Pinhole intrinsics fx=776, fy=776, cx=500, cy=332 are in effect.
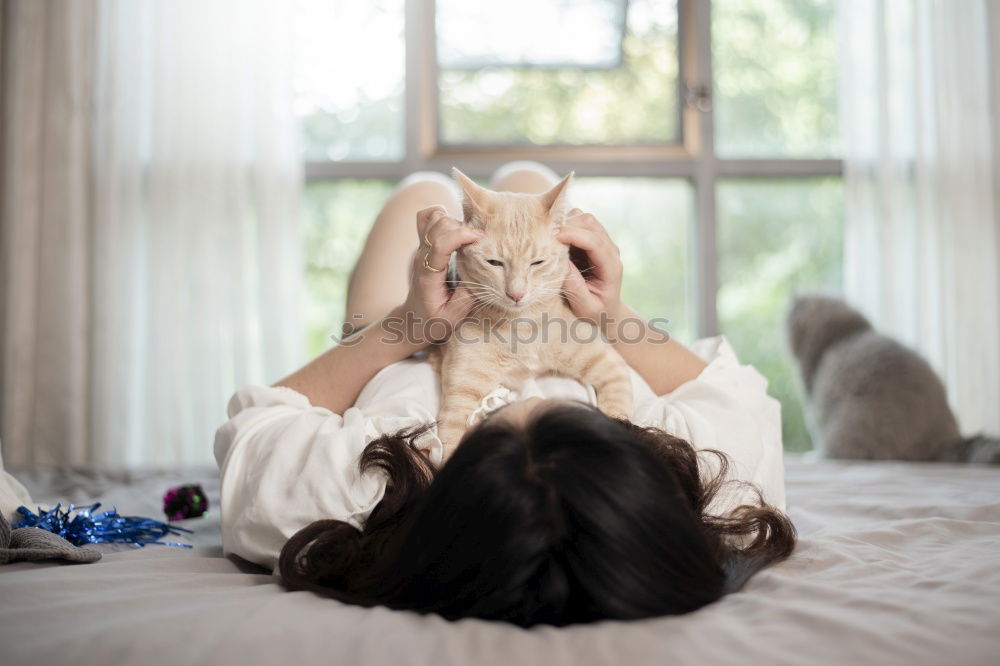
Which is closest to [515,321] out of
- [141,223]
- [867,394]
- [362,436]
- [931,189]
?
[362,436]

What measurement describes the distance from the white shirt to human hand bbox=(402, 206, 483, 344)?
90 millimetres

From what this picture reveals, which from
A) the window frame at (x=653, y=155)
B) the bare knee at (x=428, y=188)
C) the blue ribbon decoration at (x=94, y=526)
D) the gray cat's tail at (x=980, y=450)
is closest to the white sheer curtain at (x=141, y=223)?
the window frame at (x=653, y=155)

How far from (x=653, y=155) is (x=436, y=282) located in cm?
243

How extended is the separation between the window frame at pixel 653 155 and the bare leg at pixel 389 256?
4.45 ft

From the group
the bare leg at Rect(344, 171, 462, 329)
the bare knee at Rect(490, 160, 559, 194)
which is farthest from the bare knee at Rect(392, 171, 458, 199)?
the bare knee at Rect(490, 160, 559, 194)

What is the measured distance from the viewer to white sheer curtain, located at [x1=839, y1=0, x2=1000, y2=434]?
10.7 ft

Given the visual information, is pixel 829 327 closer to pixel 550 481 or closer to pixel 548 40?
pixel 548 40

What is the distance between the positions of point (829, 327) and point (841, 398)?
333 mm

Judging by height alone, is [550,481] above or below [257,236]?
below

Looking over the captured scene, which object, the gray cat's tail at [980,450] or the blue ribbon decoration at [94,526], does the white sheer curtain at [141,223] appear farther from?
the gray cat's tail at [980,450]

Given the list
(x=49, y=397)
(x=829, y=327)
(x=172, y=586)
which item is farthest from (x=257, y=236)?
(x=172, y=586)

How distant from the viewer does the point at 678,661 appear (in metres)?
0.68

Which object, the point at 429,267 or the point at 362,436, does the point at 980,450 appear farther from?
the point at 362,436

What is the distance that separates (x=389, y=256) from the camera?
6.11 ft
